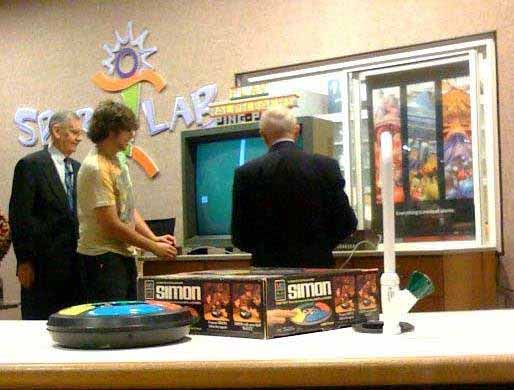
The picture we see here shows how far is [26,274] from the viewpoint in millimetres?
3379

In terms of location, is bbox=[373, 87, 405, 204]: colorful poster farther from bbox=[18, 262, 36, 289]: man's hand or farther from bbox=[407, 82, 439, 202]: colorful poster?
bbox=[18, 262, 36, 289]: man's hand

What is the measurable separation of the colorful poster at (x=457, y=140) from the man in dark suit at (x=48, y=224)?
1.69 m

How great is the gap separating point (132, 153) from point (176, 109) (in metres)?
0.39

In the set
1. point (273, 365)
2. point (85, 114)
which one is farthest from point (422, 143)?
point (273, 365)

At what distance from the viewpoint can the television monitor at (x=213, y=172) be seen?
3553 millimetres

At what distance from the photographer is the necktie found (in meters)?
3.44

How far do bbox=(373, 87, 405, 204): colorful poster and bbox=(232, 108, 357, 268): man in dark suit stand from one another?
811 millimetres

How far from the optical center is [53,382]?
0.88 meters

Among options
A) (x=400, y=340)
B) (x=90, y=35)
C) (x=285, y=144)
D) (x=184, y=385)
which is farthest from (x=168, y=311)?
(x=90, y=35)

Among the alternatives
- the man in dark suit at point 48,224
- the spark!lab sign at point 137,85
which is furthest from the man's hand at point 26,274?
the spark!lab sign at point 137,85

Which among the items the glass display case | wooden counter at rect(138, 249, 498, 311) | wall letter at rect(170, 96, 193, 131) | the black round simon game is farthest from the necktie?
the black round simon game

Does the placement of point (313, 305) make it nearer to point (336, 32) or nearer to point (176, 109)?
point (336, 32)

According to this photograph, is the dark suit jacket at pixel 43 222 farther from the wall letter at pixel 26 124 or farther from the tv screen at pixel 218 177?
the wall letter at pixel 26 124

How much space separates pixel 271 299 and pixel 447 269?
1.95m
